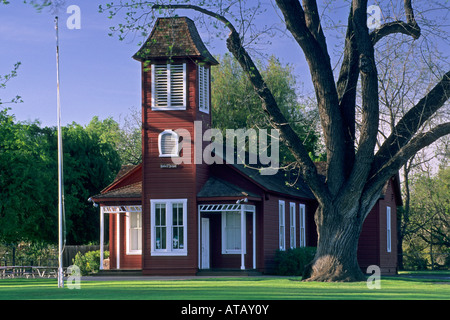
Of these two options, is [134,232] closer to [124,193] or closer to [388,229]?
[124,193]

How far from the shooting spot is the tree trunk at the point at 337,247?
1054 inches

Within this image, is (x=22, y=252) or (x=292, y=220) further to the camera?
(x=22, y=252)

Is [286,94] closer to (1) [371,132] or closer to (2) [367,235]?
(2) [367,235]

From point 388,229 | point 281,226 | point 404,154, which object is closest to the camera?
point 404,154

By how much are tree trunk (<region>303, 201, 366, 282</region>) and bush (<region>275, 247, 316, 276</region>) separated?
8998 millimetres

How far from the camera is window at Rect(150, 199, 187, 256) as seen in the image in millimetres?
34875

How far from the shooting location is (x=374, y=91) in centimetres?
2619

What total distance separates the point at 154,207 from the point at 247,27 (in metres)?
11.7

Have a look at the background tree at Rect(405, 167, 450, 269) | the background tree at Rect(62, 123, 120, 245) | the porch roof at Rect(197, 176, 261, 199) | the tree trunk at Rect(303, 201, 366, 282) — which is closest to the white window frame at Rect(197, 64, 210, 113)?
the porch roof at Rect(197, 176, 261, 199)

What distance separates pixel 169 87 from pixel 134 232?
7130 mm

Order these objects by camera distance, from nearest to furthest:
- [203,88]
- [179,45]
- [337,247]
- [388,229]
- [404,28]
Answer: [404,28] → [337,247] → [179,45] → [203,88] → [388,229]

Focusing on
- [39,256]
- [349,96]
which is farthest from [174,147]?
[39,256]

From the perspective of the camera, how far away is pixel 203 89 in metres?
36.0

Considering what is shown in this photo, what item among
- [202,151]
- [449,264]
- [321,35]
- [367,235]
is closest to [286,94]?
[449,264]
